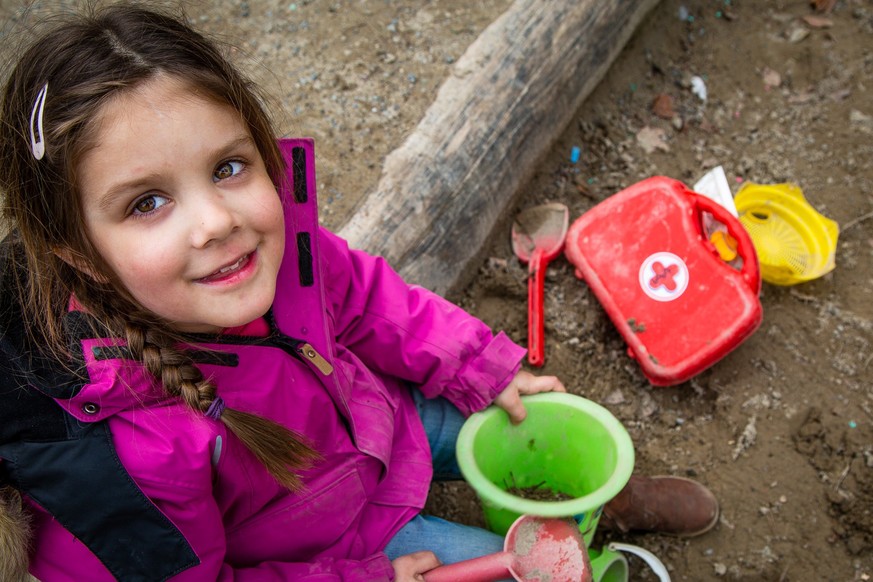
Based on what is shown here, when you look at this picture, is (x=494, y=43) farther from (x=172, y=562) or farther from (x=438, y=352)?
(x=172, y=562)

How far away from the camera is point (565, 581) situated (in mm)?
1307

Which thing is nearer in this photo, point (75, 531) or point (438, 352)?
point (75, 531)

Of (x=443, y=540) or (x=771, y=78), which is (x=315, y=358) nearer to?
(x=443, y=540)

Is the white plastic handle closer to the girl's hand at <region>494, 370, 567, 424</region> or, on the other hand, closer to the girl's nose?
the girl's hand at <region>494, 370, 567, 424</region>

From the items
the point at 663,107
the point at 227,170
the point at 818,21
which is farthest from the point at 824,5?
the point at 227,170

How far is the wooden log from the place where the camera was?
1816 mm

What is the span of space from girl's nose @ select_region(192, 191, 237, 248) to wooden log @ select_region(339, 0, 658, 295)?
758 millimetres

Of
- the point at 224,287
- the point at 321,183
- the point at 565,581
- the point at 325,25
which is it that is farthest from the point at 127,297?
the point at 325,25

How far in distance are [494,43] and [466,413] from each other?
1.09m

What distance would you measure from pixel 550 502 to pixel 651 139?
1478mm

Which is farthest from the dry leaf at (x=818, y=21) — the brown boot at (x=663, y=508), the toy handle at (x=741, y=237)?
the brown boot at (x=663, y=508)

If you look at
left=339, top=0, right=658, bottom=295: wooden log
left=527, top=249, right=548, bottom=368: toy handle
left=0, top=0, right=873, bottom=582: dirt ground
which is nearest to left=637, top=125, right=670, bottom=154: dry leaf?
left=0, top=0, right=873, bottom=582: dirt ground

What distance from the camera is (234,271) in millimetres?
1048

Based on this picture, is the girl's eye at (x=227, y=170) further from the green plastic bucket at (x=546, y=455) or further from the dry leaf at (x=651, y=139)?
the dry leaf at (x=651, y=139)
